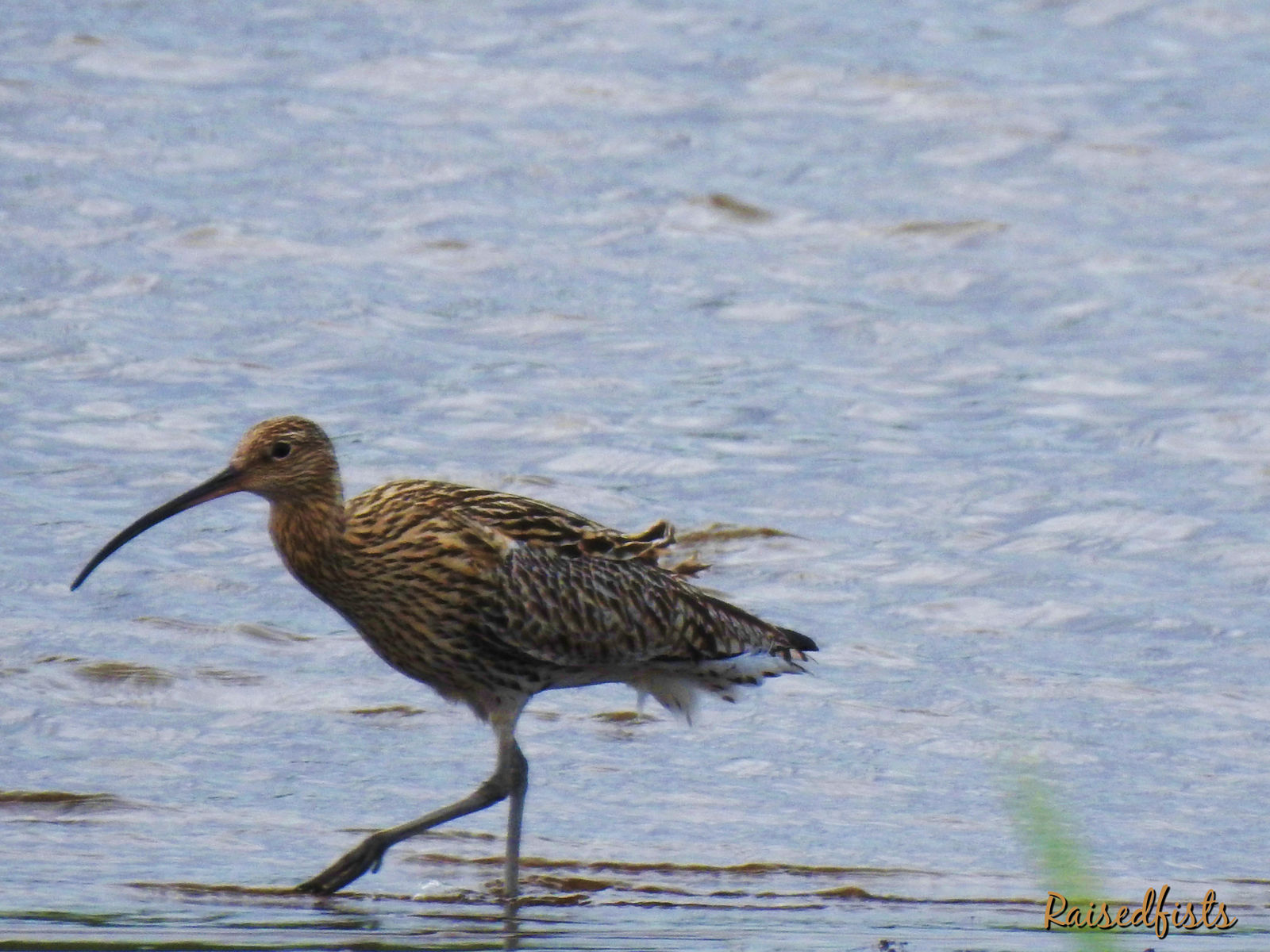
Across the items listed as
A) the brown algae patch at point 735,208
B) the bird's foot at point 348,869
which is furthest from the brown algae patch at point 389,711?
the brown algae patch at point 735,208

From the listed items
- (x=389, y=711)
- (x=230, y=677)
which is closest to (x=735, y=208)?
(x=230, y=677)

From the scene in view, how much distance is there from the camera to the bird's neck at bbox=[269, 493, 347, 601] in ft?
28.5

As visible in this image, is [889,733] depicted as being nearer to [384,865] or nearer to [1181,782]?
[1181,782]

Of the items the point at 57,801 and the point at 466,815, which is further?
the point at 57,801

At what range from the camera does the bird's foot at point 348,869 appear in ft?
27.2

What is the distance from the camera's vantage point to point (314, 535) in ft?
28.5

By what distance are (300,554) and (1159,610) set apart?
5.33 meters

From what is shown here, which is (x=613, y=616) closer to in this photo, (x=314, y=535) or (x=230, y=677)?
(x=314, y=535)

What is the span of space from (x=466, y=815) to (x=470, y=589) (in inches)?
31.2

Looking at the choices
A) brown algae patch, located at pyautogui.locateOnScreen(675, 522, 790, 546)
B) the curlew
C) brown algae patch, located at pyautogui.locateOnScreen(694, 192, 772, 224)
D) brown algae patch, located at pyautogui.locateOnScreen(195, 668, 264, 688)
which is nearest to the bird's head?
the curlew

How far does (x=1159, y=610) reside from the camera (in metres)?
12.7

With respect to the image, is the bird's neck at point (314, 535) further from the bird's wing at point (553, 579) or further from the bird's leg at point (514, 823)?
the bird's leg at point (514, 823)

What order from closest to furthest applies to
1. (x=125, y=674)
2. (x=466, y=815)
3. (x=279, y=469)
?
(x=279, y=469) → (x=466, y=815) → (x=125, y=674)

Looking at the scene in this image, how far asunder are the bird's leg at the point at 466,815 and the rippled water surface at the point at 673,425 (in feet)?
0.43
